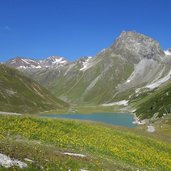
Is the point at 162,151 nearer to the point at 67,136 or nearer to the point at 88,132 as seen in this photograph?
the point at 88,132

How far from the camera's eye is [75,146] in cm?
3706

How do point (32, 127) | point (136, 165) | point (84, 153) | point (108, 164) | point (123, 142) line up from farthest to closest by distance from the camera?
point (123, 142) → point (32, 127) → point (136, 165) → point (84, 153) → point (108, 164)

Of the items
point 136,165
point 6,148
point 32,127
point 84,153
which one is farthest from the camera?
point 32,127

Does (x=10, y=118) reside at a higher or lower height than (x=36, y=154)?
higher

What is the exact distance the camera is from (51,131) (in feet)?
135

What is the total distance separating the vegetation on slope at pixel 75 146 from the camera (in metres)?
26.9

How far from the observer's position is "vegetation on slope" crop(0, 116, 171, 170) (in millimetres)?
26894

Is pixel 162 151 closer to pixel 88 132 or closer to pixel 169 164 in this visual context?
pixel 169 164

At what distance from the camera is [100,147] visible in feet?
130

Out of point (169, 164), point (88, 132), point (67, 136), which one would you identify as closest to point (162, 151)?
point (169, 164)

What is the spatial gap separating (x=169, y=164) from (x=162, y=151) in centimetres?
713

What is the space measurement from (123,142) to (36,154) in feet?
71.2

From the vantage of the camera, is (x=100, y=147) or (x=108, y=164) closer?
(x=108, y=164)

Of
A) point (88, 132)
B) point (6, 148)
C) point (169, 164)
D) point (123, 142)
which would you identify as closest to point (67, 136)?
point (88, 132)
